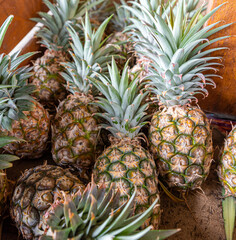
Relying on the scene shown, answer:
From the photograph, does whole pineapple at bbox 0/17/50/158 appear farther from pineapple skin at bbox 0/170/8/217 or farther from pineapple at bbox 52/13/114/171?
pineapple skin at bbox 0/170/8/217

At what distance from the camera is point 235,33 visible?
1.56 metres

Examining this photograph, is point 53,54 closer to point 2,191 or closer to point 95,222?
point 2,191

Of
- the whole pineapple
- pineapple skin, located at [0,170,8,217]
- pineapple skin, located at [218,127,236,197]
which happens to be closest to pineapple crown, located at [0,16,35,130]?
the whole pineapple

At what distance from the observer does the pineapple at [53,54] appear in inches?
68.6

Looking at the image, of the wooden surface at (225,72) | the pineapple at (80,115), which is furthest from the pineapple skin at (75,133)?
the wooden surface at (225,72)

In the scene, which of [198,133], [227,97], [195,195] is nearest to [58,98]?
[198,133]

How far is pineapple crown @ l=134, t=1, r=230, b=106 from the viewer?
1182mm

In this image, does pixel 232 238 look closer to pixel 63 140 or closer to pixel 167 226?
pixel 167 226

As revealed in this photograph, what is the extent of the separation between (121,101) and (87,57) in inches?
14.8

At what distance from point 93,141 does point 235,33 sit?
3.92 ft

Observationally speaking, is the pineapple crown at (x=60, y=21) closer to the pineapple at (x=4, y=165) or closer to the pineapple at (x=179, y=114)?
the pineapple at (x=179, y=114)

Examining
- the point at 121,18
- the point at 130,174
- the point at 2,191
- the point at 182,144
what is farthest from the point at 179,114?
the point at 121,18

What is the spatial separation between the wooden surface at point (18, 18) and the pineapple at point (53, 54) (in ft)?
0.41

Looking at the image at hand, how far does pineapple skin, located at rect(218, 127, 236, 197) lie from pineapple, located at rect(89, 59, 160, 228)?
0.46 metres
